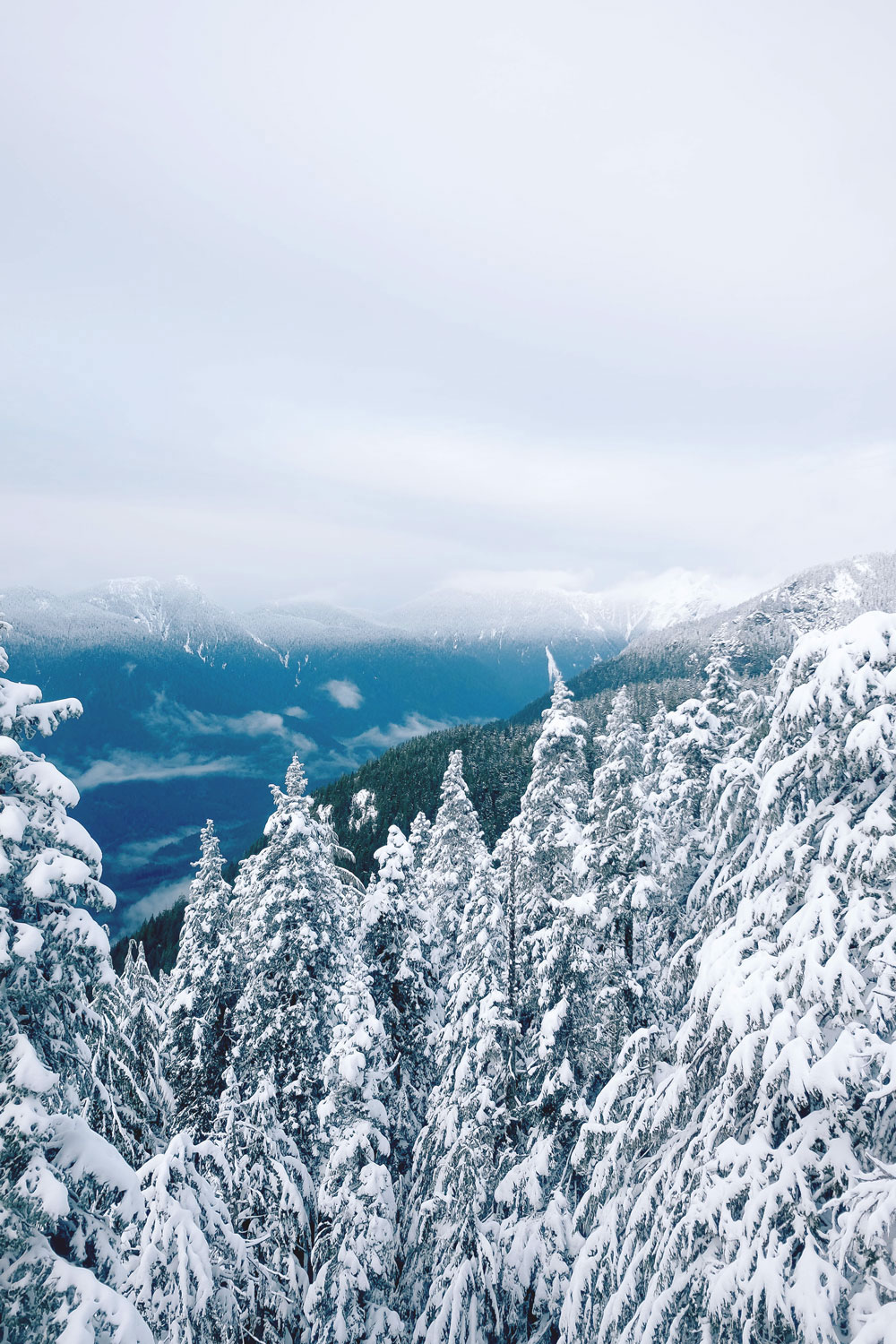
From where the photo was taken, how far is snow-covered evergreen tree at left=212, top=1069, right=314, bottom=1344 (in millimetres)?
13961

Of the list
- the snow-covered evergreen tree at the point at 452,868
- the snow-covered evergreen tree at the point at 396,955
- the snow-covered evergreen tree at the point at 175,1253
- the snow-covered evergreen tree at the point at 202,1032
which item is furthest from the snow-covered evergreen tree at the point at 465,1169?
the snow-covered evergreen tree at the point at 202,1032

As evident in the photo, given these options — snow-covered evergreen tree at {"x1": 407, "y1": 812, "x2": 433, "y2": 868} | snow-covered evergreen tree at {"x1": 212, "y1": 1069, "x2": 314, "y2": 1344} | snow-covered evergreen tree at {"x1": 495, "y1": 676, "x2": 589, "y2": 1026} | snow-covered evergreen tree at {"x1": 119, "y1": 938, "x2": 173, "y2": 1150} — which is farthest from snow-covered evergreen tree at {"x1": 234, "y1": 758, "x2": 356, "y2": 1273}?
snow-covered evergreen tree at {"x1": 407, "y1": 812, "x2": 433, "y2": 868}

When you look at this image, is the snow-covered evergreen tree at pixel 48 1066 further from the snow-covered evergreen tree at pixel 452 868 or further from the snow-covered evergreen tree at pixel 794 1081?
the snow-covered evergreen tree at pixel 452 868

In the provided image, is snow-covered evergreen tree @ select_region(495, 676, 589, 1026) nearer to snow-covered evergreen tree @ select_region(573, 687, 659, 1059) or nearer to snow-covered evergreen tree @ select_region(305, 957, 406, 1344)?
snow-covered evergreen tree @ select_region(573, 687, 659, 1059)

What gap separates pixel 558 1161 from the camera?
15297mm

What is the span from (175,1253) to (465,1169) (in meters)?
10.5

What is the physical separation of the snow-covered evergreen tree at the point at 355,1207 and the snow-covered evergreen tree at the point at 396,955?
441 centimetres

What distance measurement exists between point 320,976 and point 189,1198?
10.2 meters

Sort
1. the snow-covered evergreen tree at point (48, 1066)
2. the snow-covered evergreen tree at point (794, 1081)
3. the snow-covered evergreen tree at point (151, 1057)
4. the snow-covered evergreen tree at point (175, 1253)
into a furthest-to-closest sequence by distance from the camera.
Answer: the snow-covered evergreen tree at point (151, 1057), the snow-covered evergreen tree at point (175, 1253), the snow-covered evergreen tree at point (48, 1066), the snow-covered evergreen tree at point (794, 1081)

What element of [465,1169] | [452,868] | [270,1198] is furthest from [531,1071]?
[452,868]

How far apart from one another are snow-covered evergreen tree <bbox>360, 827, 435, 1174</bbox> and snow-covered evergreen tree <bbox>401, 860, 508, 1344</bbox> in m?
1.44

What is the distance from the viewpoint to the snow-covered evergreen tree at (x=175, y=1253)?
26.3ft

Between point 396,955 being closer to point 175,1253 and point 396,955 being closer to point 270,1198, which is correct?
point 270,1198

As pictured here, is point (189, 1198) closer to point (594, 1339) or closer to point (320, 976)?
point (594, 1339)
